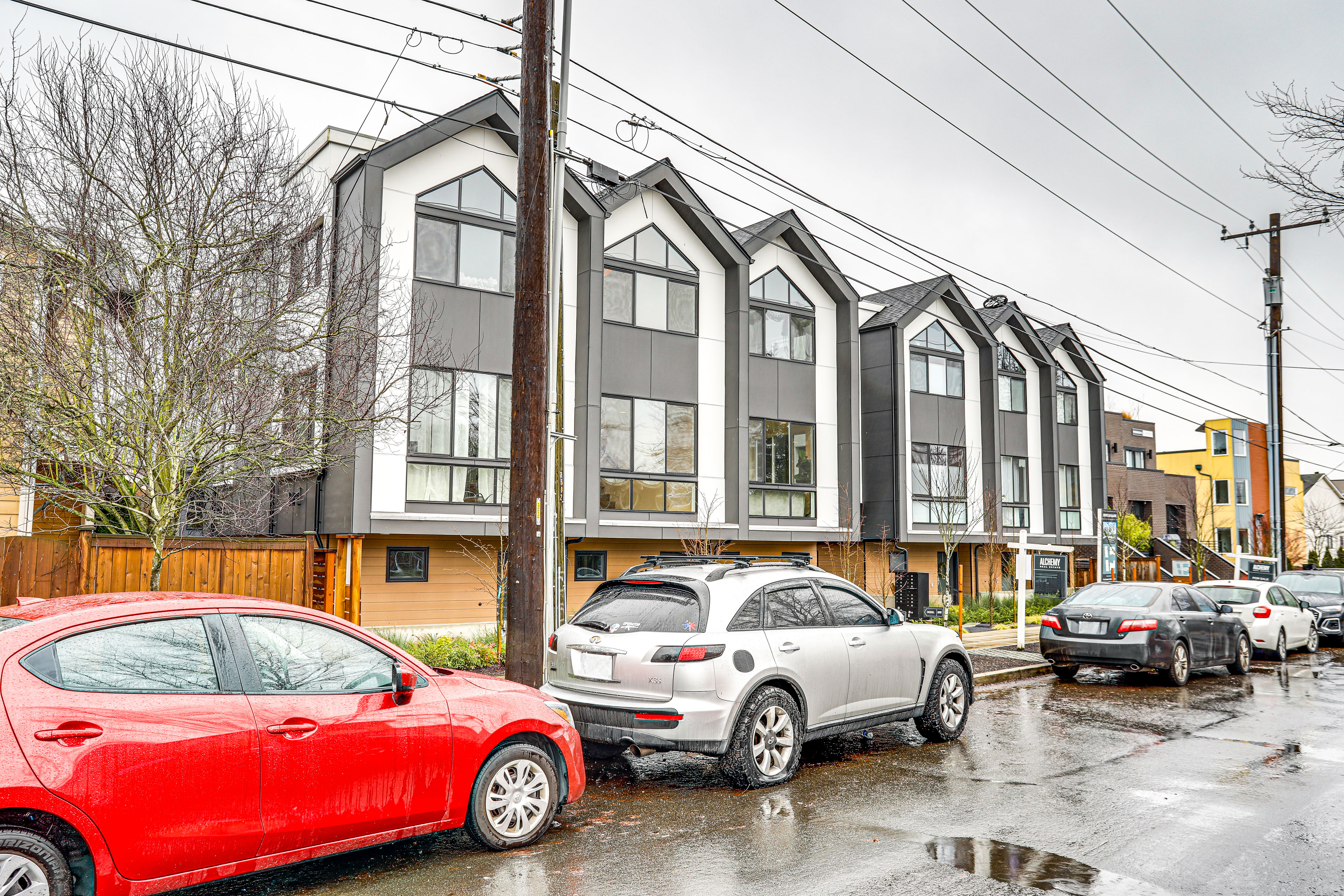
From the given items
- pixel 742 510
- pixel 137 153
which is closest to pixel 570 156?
pixel 137 153

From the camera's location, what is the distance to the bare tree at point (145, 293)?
1010 cm

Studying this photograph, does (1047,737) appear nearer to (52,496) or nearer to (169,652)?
(169,652)

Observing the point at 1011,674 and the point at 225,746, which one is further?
the point at 1011,674

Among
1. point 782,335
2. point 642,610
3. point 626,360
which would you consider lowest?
point 642,610

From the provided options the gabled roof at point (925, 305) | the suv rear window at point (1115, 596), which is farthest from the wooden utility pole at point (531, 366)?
the gabled roof at point (925, 305)

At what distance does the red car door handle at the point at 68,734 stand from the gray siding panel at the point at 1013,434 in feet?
89.9

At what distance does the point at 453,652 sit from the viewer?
12773 millimetres

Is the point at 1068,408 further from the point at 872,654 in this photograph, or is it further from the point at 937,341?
the point at 872,654

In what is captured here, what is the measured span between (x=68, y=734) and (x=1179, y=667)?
1356 centimetres

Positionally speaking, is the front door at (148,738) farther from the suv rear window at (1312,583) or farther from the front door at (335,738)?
the suv rear window at (1312,583)

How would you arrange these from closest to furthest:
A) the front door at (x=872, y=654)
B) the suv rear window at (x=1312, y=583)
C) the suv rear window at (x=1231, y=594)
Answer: the front door at (x=872, y=654), the suv rear window at (x=1231, y=594), the suv rear window at (x=1312, y=583)

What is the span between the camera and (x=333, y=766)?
497 cm

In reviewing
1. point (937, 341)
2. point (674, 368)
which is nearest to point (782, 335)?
point (674, 368)

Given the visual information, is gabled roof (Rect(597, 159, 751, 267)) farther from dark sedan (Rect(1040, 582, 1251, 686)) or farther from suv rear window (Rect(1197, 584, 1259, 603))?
suv rear window (Rect(1197, 584, 1259, 603))
